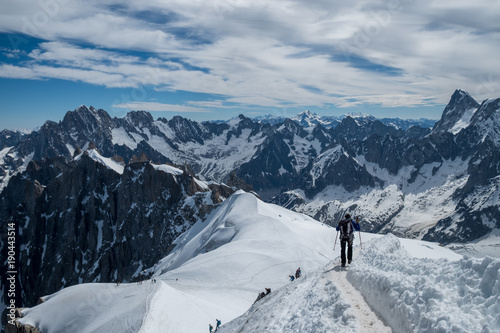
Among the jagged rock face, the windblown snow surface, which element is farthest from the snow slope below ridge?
the jagged rock face

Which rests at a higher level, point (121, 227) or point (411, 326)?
point (411, 326)

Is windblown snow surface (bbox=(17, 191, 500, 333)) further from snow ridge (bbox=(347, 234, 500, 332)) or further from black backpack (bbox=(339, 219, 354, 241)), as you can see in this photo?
black backpack (bbox=(339, 219, 354, 241))

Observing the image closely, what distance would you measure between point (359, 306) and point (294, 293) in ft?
18.0

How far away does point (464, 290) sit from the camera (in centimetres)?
1205

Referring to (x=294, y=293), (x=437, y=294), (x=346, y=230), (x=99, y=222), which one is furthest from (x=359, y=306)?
(x=99, y=222)

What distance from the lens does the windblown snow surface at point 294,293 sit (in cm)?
1193

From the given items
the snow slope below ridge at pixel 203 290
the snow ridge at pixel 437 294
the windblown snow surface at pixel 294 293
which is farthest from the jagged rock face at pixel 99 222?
the snow ridge at pixel 437 294

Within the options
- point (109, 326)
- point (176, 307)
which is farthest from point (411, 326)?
point (109, 326)

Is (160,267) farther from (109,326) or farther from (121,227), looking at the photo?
(121,227)

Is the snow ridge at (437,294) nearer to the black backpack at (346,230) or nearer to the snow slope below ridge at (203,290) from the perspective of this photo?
the black backpack at (346,230)

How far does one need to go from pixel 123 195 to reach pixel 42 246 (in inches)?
2156

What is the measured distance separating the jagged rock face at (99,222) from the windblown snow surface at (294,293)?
285 ft

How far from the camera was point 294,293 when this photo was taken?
65.2 ft

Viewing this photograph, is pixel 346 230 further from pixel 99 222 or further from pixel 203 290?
pixel 99 222
